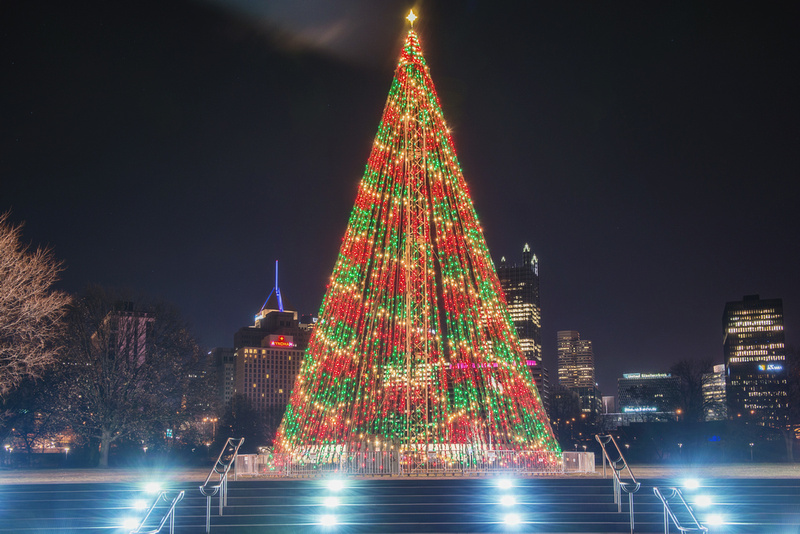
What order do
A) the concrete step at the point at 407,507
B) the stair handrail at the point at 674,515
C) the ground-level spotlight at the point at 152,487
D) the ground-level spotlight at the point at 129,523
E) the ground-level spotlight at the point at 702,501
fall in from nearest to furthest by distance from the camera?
the stair handrail at the point at 674,515 → the ground-level spotlight at the point at 129,523 → the concrete step at the point at 407,507 → the ground-level spotlight at the point at 702,501 → the ground-level spotlight at the point at 152,487

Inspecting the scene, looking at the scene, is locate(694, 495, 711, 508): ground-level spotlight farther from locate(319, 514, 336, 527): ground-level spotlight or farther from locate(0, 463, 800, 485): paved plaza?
locate(319, 514, 336, 527): ground-level spotlight

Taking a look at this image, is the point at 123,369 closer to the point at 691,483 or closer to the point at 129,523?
the point at 129,523

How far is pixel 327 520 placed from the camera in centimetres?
1264

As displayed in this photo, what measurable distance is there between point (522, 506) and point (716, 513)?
355cm

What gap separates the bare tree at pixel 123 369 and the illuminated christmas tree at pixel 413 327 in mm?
14986

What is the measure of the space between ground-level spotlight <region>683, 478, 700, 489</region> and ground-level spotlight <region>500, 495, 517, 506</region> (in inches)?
147

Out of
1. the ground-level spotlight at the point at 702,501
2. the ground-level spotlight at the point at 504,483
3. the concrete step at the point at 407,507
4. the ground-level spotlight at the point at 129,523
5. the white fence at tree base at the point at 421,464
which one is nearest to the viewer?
the ground-level spotlight at the point at 129,523

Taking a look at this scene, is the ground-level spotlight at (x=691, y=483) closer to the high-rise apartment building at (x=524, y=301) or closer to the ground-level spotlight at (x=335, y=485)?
the ground-level spotlight at (x=335, y=485)

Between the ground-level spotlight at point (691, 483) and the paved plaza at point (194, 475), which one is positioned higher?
the ground-level spotlight at point (691, 483)

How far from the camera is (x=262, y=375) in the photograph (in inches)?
5453

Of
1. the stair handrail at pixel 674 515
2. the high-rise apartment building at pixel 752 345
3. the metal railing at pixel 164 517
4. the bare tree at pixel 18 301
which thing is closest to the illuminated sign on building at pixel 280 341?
the high-rise apartment building at pixel 752 345

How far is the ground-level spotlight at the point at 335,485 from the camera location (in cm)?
1423

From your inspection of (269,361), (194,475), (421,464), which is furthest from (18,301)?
(269,361)

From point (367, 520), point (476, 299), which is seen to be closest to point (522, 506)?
point (367, 520)
